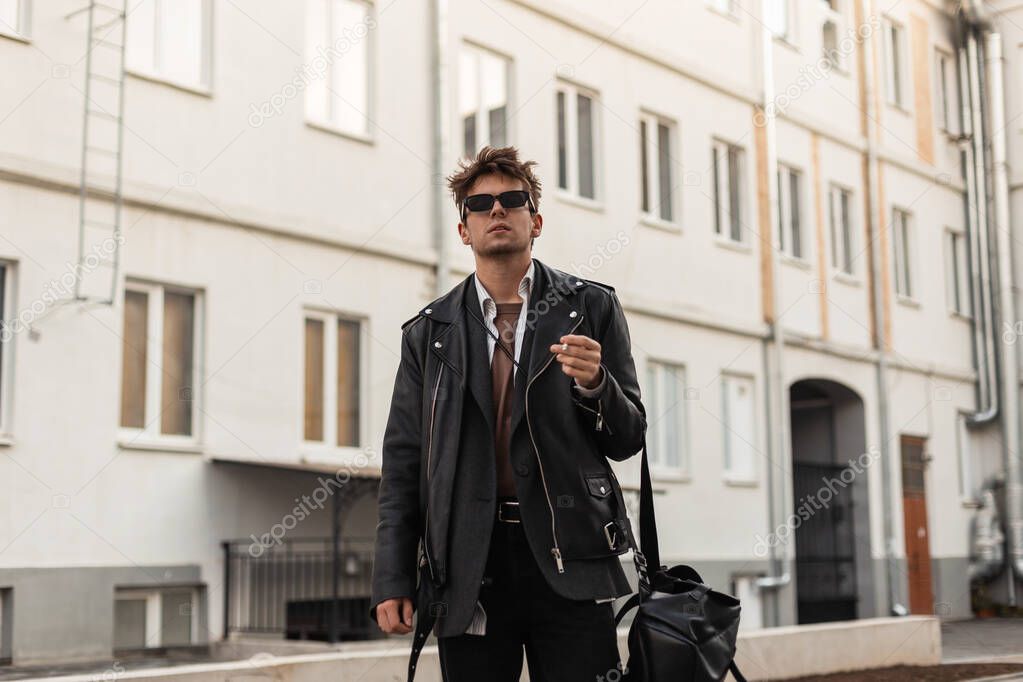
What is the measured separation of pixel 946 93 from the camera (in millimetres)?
27016

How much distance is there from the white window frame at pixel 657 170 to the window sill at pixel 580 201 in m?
1.07

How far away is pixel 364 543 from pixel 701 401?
23.3 ft

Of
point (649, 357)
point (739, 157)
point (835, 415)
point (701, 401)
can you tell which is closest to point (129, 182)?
point (649, 357)

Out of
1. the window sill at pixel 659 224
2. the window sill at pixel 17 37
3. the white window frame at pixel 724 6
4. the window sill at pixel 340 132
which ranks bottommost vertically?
the window sill at pixel 17 37

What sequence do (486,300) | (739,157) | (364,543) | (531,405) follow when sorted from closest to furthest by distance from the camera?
(531,405) < (486,300) < (364,543) < (739,157)

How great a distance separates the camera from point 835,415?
79.3ft

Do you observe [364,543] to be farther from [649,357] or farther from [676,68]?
[676,68]

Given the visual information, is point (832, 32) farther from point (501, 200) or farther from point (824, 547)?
point (501, 200)

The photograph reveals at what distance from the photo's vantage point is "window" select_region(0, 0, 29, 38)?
11.8 metres

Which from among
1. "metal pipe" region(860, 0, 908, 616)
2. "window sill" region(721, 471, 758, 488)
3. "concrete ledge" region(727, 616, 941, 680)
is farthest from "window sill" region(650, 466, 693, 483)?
"concrete ledge" region(727, 616, 941, 680)

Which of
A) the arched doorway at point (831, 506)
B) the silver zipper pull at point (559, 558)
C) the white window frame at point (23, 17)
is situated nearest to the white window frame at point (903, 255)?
the arched doorway at point (831, 506)

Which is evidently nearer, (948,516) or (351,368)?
(351,368)

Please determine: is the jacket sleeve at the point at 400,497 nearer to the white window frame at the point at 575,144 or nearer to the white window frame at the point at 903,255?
A: the white window frame at the point at 575,144

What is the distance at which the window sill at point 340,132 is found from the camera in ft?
47.4
